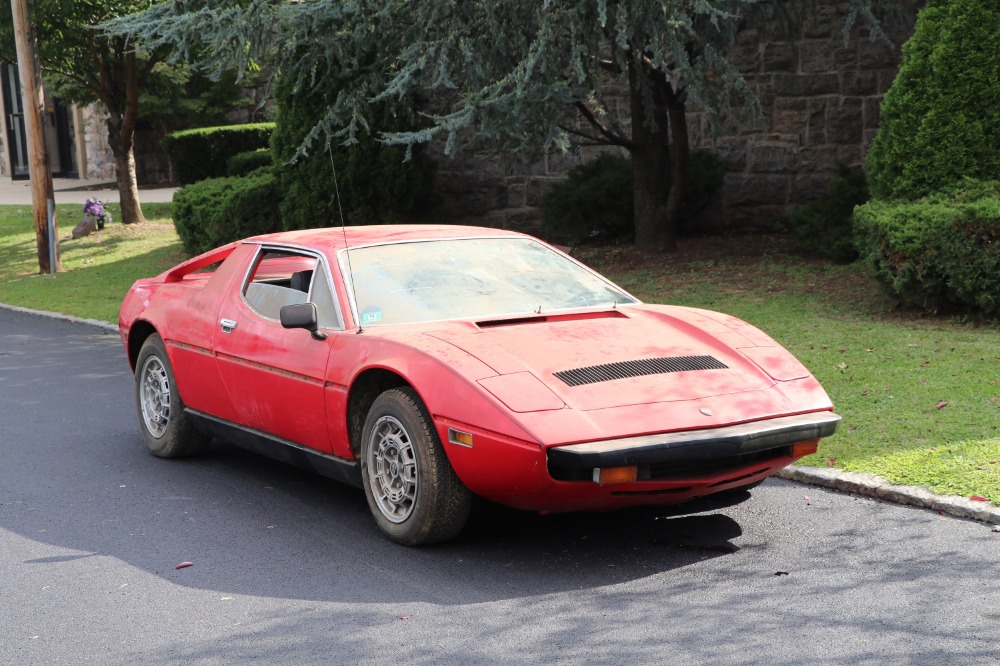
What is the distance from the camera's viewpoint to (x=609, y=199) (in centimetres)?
1600

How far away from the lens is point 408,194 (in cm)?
1714

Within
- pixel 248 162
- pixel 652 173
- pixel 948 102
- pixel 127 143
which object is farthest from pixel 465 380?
pixel 248 162

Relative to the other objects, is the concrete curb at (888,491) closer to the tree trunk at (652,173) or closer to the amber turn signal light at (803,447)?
the amber turn signal light at (803,447)

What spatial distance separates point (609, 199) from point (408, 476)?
10915 millimetres

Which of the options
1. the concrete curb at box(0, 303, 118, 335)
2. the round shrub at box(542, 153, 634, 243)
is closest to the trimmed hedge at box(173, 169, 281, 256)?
the concrete curb at box(0, 303, 118, 335)

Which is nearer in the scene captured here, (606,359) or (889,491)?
(606,359)

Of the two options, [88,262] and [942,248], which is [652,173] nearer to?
[942,248]

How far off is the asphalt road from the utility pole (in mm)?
11822

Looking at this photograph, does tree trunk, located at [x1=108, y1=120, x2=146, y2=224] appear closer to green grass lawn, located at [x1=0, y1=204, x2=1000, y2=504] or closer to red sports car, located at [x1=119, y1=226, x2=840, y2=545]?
green grass lawn, located at [x1=0, y1=204, x2=1000, y2=504]

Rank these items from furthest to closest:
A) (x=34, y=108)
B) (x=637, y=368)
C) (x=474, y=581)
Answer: (x=34, y=108)
(x=637, y=368)
(x=474, y=581)

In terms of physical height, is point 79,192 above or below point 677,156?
below

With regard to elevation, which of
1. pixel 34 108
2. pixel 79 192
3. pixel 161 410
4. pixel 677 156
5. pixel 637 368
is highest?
pixel 34 108

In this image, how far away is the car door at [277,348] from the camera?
606 cm

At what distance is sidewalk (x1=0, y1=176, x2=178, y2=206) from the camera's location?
2851 centimetres
